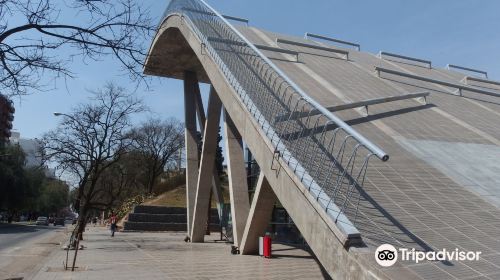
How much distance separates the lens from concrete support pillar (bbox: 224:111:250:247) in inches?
718

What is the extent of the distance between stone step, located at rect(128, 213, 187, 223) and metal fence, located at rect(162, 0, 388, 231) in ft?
73.4

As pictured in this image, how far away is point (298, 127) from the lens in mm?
11117

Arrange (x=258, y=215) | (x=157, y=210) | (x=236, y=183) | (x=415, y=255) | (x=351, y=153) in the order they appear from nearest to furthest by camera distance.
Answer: (x=415, y=255), (x=351, y=153), (x=258, y=215), (x=236, y=183), (x=157, y=210)

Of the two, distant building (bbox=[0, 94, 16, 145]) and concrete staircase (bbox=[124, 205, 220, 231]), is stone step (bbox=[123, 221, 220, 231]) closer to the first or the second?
concrete staircase (bbox=[124, 205, 220, 231])

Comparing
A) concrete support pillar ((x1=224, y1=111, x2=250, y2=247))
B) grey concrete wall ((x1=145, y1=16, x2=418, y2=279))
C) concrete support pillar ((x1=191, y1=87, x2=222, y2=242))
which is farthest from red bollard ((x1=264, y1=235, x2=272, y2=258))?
concrete support pillar ((x1=191, y1=87, x2=222, y2=242))

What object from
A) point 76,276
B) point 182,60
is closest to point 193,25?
point 182,60

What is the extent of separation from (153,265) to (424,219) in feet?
27.9

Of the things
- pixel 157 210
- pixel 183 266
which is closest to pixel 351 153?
pixel 183 266

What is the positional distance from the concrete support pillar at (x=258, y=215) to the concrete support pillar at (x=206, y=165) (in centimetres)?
668

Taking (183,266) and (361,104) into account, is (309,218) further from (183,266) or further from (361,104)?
(361,104)

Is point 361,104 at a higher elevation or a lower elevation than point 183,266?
higher

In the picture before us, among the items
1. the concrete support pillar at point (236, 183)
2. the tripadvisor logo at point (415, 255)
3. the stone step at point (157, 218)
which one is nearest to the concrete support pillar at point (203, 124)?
the concrete support pillar at point (236, 183)

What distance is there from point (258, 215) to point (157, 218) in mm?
24128

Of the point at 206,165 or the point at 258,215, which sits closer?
the point at 258,215
